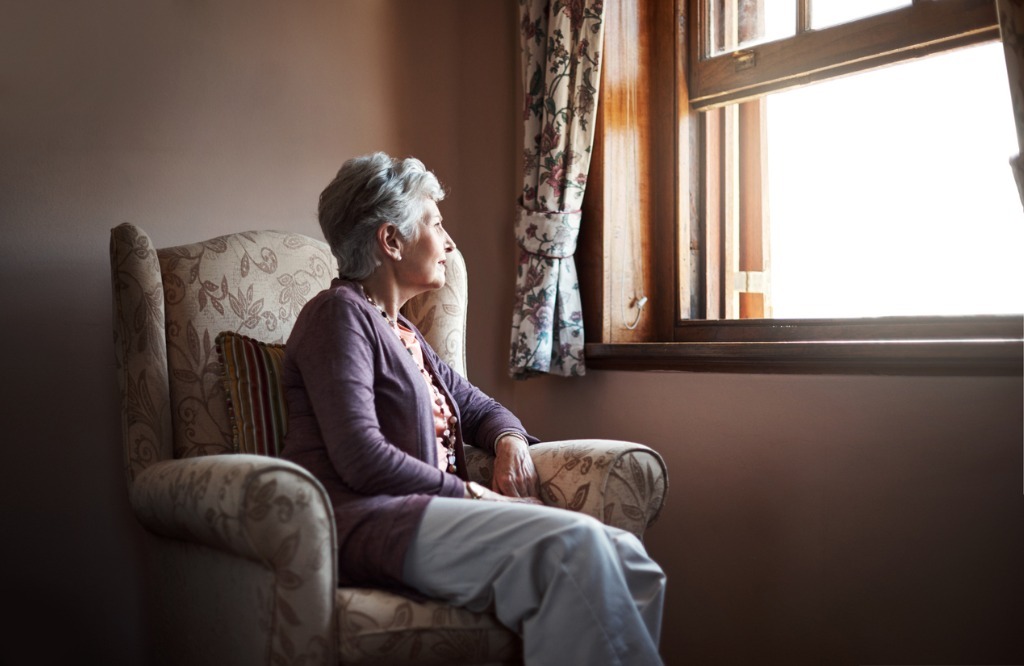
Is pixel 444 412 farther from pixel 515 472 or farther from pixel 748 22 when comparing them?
pixel 748 22

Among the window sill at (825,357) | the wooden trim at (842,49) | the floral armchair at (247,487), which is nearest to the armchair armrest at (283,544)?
the floral armchair at (247,487)

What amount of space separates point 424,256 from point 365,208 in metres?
0.15

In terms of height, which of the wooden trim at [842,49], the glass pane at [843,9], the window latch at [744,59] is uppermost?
the glass pane at [843,9]

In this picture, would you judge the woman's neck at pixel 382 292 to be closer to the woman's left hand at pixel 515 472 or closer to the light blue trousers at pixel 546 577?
the woman's left hand at pixel 515 472

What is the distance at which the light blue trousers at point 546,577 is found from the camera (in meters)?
1.28

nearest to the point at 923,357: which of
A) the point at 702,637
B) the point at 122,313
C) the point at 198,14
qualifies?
the point at 702,637

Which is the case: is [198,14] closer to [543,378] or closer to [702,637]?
[543,378]

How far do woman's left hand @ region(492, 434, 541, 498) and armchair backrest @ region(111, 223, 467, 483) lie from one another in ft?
1.76

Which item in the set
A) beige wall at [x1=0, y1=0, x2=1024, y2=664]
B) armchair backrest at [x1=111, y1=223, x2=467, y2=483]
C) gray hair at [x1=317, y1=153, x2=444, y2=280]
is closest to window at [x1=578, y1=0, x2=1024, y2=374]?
beige wall at [x1=0, y1=0, x2=1024, y2=664]

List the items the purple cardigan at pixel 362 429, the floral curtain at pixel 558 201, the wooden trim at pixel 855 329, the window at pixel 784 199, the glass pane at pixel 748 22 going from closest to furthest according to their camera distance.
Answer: the purple cardigan at pixel 362 429
the wooden trim at pixel 855 329
the window at pixel 784 199
the glass pane at pixel 748 22
the floral curtain at pixel 558 201

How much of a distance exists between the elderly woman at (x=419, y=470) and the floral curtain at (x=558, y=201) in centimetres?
44

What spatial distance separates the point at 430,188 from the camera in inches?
72.0

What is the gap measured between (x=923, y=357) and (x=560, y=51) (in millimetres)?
1205

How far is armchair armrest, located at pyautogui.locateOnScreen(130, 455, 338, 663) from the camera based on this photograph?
1.29 meters
